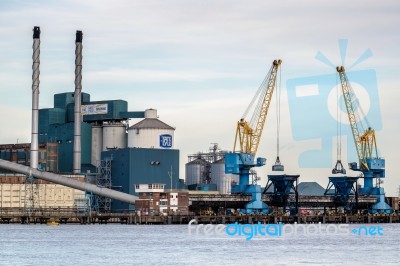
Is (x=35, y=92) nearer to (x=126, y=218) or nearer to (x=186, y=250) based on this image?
(x=126, y=218)

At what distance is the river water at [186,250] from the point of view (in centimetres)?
9619

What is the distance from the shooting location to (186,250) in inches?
4333

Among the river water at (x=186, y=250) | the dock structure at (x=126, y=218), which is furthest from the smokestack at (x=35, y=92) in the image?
the river water at (x=186, y=250)

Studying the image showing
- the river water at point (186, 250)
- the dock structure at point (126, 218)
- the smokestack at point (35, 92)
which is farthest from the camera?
the smokestack at point (35, 92)

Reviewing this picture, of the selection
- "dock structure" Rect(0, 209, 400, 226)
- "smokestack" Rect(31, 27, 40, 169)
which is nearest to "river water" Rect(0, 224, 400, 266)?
"dock structure" Rect(0, 209, 400, 226)

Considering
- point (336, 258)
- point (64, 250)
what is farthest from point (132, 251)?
point (336, 258)

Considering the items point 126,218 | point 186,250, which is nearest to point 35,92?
point 126,218

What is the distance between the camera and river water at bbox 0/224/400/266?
96188mm

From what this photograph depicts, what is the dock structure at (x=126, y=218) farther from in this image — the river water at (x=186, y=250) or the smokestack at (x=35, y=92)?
the river water at (x=186, y=250)

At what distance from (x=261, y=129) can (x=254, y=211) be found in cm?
1489

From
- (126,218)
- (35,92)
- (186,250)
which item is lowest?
(186,250)

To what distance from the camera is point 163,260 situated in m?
97.2

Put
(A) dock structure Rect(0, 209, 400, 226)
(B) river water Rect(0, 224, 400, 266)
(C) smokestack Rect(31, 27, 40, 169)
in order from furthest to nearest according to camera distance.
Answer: (C) smokestack Rect(31, 27, 40, 169)
(A) dock structure Rect(0, 209, 400, 226)
(B) river water Rect(0, 224, 400, 266)

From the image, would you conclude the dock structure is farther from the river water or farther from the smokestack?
the river water
